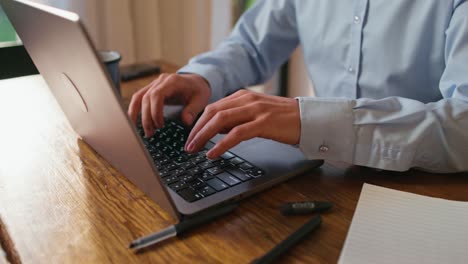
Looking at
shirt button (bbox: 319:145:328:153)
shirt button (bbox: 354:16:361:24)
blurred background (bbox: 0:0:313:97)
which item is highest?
shirt button (bbox: 354:16:361:24)

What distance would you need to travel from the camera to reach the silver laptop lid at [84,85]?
0.42 meters

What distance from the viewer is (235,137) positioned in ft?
1.92

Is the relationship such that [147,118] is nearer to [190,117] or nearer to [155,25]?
[190,117]

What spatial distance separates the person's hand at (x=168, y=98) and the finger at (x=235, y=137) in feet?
0.58

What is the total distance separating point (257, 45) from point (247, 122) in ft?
1.80

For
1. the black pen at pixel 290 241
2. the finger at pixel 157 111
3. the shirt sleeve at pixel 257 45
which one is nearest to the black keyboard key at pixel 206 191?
the black pen at pixel 290 241

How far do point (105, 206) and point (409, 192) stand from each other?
0.39m

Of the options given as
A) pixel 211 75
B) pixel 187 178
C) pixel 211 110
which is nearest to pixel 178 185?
pixel 187 178

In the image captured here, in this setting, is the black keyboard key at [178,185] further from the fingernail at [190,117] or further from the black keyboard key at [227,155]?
the fingernail at [190,117]

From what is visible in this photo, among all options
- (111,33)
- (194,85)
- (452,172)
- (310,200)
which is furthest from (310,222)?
(111,33)

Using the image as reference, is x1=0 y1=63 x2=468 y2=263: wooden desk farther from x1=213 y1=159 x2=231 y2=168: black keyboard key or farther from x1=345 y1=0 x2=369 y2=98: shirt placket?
x1=345 y1=0 x2=369 y2=98: shirt placket

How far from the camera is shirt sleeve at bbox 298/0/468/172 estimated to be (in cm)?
62

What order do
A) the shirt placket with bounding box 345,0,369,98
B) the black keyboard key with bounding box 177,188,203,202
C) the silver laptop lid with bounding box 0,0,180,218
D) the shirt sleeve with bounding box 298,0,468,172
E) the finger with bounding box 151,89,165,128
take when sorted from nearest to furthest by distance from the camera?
the silver laptop lid with bounding box 0,0,180,218, the black keyboard key with bounding box 177,188,203,202, the shirt sleeve with bounding box 298,0,468,172, the finger with bounding box 151,89,165,128, the shirt placket with bounding box 345,0,369,98

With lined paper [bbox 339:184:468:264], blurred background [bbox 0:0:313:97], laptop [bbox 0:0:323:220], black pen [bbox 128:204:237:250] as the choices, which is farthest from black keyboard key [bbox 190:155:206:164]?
blurred background [bbox 0:0:313:97]
